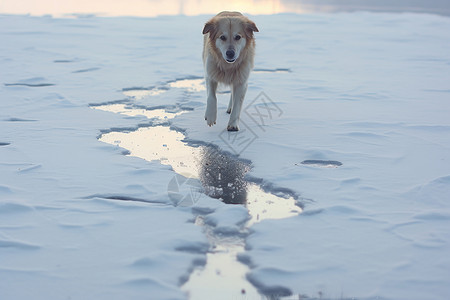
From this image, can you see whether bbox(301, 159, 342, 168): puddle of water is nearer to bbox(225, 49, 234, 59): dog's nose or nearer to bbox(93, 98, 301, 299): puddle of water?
bbox(93, 98, 301, 299): puddle of water

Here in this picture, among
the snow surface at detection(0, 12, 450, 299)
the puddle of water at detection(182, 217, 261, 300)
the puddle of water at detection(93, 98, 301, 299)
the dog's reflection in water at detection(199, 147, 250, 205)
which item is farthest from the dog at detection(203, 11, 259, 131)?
the puddle of water at detection(182, 217, 261, 300)

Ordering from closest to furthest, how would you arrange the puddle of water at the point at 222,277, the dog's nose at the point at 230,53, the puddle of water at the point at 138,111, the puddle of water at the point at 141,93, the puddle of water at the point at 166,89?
the puddle of water at the point at 222,277, the dog's nose at the point at 230,53, the puddle of water at the point at 138,111, the puddle of water at the point at 141,93, the puddle of water at the point at 166,89

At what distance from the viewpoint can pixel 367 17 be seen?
15.7 metres

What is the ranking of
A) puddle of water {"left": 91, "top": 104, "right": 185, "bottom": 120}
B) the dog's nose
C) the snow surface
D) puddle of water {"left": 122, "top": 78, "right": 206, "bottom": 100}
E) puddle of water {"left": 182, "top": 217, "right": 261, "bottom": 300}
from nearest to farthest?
puddle of water {"left": 182, "top": 217, "right": 261, "bottom": 300}
the snow surface
the dog's nose
puddle of water {"left": 91, "top": 104, "right": 185, "bottom": 120}
puddle of water {"left": 122, "top": 78, "right": 206, "bottom": 100}

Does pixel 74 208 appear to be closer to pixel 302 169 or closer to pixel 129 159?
pixel 129 159

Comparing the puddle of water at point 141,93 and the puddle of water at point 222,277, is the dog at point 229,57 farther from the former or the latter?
the puddle of water at point 222,277

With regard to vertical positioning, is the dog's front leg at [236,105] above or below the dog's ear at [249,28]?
below

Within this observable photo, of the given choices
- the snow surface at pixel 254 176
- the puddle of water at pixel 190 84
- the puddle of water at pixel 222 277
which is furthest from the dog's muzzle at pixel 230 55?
the puddle of water at pixel 222 277

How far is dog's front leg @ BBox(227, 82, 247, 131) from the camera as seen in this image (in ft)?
15.6

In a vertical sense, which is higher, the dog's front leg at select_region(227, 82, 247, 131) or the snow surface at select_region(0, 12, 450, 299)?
the dog's front leg at select_region(227, 82, 247, 131)

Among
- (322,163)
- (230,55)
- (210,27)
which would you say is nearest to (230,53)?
(230,55)

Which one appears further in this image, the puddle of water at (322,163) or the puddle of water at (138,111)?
the puddle of water at (138,111)

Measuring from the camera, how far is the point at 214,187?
3424 mm

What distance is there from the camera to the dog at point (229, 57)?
15.5ft
